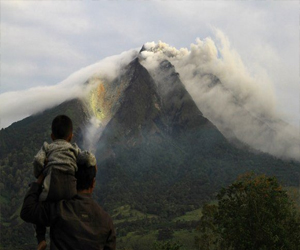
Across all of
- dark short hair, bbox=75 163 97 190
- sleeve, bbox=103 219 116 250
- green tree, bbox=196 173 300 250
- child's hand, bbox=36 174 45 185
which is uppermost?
child's hand, bbox=36 174 45 185

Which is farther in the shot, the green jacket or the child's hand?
the child's hand

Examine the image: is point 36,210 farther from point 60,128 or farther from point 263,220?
point 263,220

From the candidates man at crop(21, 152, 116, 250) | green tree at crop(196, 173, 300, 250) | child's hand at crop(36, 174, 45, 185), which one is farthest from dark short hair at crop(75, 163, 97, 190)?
green tree at crop(196, 173, 300, 250)

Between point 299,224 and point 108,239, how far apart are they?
4174cm

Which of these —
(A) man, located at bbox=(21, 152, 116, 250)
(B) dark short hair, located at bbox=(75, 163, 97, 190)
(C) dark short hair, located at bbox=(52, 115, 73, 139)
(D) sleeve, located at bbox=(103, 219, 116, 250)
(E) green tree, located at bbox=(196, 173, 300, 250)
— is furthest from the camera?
(E) green tree, located at bbox=(196, 173, 300, 250)

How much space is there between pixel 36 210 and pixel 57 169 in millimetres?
688

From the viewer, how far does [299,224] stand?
4319 centimetres

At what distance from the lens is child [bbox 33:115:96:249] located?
19.7ft

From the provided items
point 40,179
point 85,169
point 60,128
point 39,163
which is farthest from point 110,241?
point 60,128

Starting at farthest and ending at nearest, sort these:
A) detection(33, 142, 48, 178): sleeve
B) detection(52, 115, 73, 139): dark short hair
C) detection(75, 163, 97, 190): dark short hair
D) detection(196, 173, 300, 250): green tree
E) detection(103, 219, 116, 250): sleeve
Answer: detection(196, 173, 300, 250): green tree, detection(52, 115, 73, 139): dark short hair, detection(75, 163, 97, 190): dark short hair, detection(103, 219, 116, 250): sleeve, detection(33, 142, 48, 178): sleeve

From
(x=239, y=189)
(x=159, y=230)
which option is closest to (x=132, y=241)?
(x=159, y=230)

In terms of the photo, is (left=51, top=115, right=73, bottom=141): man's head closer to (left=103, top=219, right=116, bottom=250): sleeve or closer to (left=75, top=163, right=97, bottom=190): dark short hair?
(left=75, top=163, right=97, bottom=190): dark short hair

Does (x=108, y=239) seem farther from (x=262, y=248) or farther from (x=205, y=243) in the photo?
(x=205, y=243)

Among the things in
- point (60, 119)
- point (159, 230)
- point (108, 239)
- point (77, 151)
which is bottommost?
point (159, 230)
